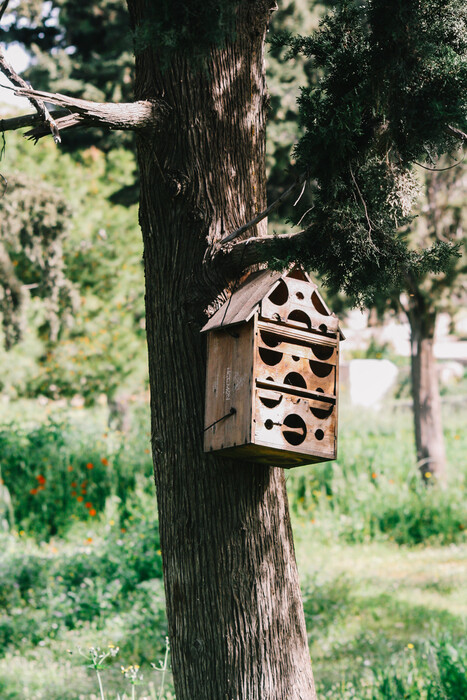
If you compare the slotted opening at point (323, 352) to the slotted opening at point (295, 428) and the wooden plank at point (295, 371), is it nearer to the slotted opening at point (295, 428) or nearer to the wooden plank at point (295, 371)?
the wooden plank at point (295, 371)

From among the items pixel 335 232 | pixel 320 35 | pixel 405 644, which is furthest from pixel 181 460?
pixel 405 644

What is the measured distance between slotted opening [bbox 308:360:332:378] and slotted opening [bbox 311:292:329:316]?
22cm

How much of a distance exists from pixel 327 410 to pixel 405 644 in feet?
10.7

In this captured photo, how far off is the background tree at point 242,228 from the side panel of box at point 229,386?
0.08 m

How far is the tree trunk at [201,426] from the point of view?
3021 millimetres

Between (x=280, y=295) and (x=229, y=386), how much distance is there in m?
0.45

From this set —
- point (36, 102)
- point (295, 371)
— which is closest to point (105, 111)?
point (36, 102)

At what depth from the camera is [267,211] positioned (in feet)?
9.88

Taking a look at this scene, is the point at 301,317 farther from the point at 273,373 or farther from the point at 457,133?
the point at 457,133

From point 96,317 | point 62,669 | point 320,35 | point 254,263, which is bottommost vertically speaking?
point 62,669

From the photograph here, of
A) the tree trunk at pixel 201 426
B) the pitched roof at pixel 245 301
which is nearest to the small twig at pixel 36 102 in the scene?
the tree trunk at pixel 201 426

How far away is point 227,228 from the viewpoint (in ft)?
10.7

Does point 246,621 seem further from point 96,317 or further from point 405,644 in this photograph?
point 96,317

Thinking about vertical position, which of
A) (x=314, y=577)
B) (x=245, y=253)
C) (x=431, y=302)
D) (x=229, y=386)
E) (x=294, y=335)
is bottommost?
(x=314, y=577)
